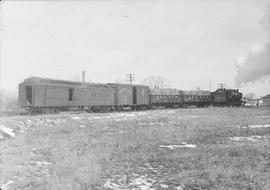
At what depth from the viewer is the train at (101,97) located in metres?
25.2

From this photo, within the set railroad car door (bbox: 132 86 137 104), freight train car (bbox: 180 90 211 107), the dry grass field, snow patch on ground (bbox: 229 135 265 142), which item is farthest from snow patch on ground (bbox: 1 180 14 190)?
freight train car (bbox: 180 90 211 107)

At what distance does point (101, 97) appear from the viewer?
107ft

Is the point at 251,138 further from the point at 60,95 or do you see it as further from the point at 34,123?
the point at 60,95

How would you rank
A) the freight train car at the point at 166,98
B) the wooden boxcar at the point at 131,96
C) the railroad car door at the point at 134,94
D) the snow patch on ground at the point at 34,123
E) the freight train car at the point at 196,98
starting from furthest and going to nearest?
the freight train car at the point at 196,98 → the freight train car at the point at 166,98 → the railroad car door at the point at 134,94 → the wooden boxcar at the point at 131,96 → the snow patch on ground at the point at 34,123

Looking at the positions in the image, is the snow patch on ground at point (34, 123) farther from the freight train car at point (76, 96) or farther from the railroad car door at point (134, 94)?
the railroad car door at point (134, 94)

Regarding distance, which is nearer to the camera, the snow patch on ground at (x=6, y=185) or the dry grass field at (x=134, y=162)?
the snow patch on ground at (x=6, y=185)

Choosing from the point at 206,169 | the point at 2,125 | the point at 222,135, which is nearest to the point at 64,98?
the point at 2,125

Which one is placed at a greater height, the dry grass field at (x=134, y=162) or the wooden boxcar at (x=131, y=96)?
the wooden boxcar at (x=131, y=96)

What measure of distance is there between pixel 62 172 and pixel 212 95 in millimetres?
46192

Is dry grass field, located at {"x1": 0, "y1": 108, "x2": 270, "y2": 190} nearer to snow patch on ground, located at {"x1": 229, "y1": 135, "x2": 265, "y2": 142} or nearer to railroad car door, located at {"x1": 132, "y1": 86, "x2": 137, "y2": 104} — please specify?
snow patch on ground, located at {"x1": 229, "y1": 135, "x2": 265, "y2": 142}

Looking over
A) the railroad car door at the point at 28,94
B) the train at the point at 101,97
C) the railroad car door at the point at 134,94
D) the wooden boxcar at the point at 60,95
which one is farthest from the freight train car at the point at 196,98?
the railroad car door at the point at 28,94

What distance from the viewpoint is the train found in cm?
2522

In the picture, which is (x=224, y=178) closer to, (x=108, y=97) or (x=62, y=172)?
(x=62, y=172)

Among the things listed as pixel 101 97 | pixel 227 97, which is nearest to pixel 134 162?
pixel 101 97
